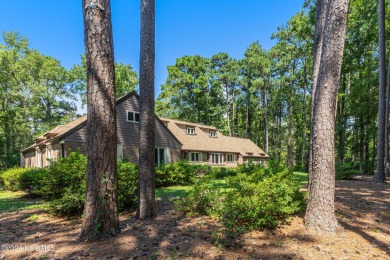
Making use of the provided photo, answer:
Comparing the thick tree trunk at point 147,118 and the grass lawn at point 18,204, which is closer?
the thick tree trunk at point 147,118

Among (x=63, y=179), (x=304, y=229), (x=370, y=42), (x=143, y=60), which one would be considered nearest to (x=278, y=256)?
(x=304, y=229)

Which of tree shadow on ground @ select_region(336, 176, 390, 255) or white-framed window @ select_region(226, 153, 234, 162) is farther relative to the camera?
white-framed window @ select_region(226, 153, 234, 162)

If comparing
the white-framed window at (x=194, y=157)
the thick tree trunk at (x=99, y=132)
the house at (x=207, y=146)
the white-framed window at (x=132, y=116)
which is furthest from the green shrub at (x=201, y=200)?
the white-framed window at (x=194, y=157)

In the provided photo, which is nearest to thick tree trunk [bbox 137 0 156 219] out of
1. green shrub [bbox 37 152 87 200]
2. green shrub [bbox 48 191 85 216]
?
green shrub [bbox 48 191 85 216]

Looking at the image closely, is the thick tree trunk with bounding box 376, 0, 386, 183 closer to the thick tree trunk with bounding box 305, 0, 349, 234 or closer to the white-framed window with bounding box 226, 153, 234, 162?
the thick tree trunk with bounding box 305, 0, 349, 234

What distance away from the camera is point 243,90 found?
130ft

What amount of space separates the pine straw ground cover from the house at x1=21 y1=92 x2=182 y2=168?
9.75 metres

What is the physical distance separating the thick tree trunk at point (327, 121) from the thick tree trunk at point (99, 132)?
3.86 metres

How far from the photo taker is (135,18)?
777 cm

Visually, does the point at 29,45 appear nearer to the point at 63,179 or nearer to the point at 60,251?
the point at 63,179

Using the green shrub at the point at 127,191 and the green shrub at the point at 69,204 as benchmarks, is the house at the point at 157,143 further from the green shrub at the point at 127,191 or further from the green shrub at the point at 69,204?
the green shrub at the point at 127,191

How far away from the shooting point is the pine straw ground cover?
3477 mm

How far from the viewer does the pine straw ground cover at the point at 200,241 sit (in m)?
3.48

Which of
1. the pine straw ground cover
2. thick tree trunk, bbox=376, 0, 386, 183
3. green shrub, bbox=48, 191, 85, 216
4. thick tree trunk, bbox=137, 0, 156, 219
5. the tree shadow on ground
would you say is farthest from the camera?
thick tree trunk, bbox=376, 0, 386, 183
